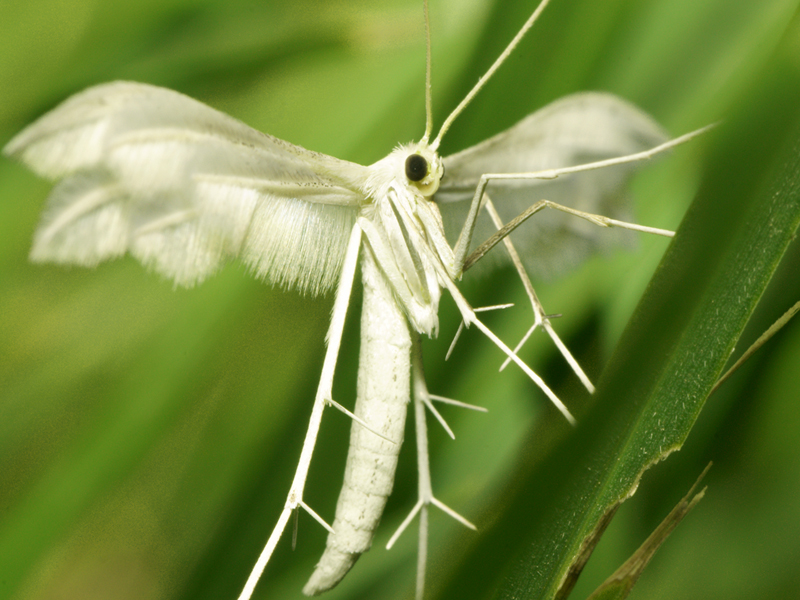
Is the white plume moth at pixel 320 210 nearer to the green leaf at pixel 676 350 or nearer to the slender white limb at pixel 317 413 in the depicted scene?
the slender white limb at pixel 317 413

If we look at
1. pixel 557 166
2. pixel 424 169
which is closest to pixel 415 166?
pixel 424 169

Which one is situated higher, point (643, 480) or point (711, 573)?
point (643, 480)

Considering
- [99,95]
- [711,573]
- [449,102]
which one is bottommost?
[711,573]

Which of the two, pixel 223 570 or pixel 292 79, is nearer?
pixel 223 570

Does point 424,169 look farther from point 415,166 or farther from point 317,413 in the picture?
point 317,413

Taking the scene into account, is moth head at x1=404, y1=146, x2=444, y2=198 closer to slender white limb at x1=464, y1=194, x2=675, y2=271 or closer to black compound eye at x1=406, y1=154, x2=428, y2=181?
black compound eye at x1=406, y1=154, x2=428, y2=181

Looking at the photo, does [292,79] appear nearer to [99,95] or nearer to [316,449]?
[99,95]

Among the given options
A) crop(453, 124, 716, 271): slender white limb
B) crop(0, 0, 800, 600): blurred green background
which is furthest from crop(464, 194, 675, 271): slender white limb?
crop(0, 0, 800, 600): blurred green background

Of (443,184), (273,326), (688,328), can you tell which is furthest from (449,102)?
(688,328)
